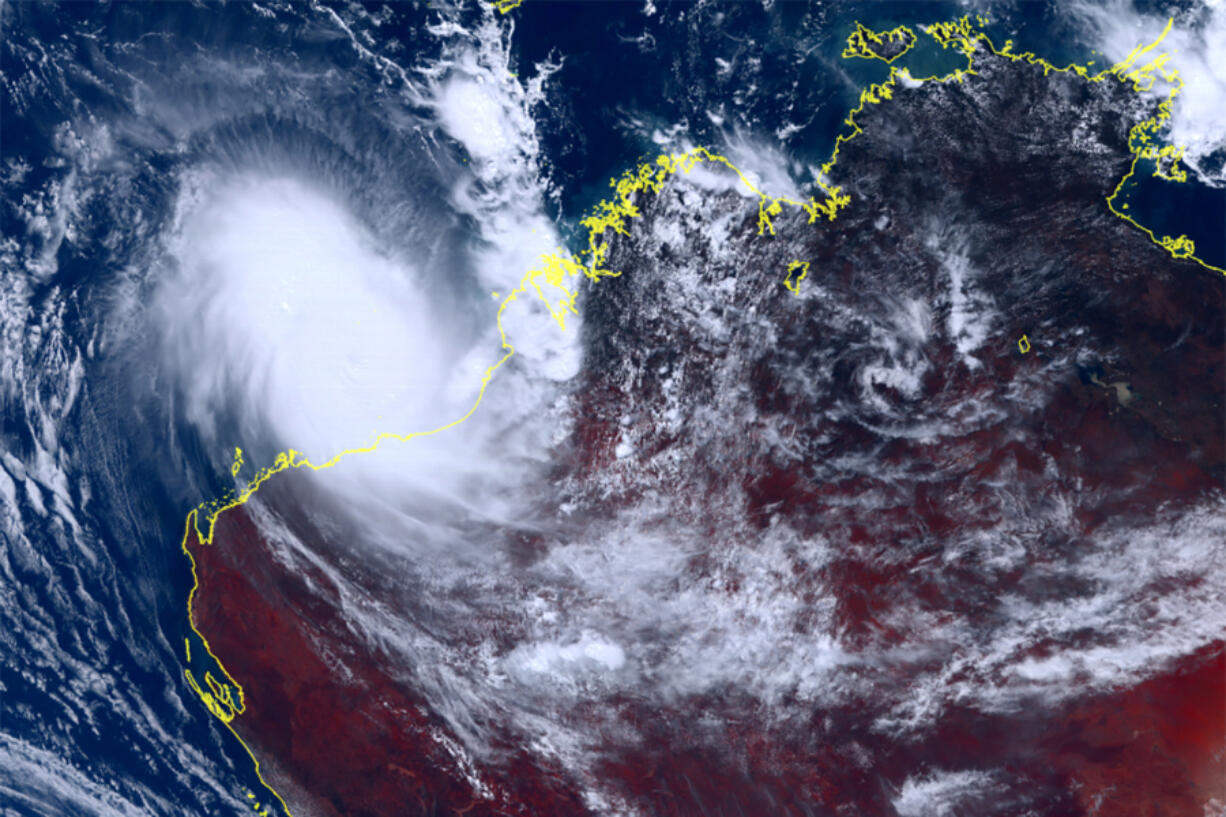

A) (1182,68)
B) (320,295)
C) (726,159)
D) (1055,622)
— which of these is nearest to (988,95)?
(1182,68)

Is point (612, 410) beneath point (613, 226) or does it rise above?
beneath

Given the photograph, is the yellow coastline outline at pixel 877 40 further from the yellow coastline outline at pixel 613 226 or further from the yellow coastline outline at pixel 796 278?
the yellow coastline outline at pixel 796 278

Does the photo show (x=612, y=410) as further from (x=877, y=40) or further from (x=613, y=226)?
(x=877, y=40)

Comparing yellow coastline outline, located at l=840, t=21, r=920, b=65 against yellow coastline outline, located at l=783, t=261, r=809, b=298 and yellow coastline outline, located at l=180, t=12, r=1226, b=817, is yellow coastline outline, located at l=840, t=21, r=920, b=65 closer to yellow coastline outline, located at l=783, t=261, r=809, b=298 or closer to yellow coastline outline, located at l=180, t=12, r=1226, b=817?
yellow coastline outline, located at l=180, t=12, r=1226, b=817

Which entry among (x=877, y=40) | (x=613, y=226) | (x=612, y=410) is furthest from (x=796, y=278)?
(x=877, y=40)

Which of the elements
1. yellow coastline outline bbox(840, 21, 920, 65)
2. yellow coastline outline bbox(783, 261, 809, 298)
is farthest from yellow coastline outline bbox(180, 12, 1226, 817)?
yellow coastline outline bbox(840, 21, 920, 65)

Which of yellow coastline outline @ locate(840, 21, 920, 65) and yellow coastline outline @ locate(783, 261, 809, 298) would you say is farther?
yellow coastline outline @ locate(840, 21, 920, 65)

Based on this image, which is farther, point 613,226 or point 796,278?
point 613,226

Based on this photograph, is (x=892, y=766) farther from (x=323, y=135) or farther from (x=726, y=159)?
(x=323, y=135)

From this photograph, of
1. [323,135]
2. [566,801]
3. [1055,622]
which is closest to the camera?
[1055,622]
